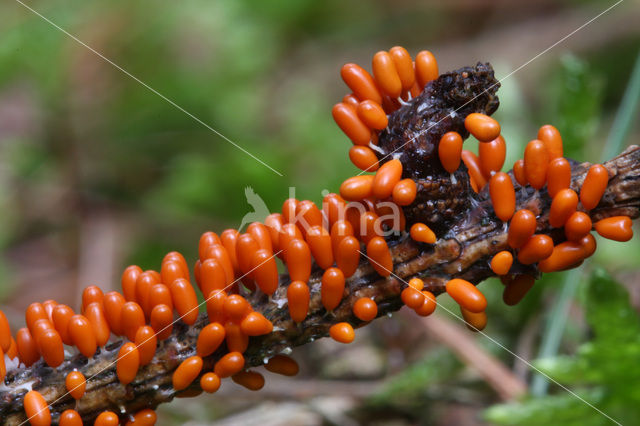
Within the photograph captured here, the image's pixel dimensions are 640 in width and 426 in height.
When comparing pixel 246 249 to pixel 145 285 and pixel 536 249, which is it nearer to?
pixel 145 285

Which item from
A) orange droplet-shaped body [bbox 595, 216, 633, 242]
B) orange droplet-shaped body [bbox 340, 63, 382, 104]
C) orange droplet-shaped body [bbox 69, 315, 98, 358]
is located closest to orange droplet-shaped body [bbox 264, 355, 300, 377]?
orange droplet-shaped body [bbox 69, 315, 98, 358]

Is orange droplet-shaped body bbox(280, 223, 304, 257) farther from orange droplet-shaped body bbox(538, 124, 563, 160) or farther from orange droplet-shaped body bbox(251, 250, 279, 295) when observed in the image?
orange droplet-shaped body bbox(538, 124, 563, 160)

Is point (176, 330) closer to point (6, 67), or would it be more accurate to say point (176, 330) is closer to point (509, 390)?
point (509, 390)

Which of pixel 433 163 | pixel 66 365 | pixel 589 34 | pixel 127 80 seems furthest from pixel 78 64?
pixel 589 34

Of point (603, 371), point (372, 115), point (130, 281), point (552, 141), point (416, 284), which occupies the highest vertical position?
point (372, 115)

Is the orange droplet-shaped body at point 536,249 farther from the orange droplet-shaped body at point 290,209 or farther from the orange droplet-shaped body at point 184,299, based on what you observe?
the orange droplet-shaped body at point 184,299

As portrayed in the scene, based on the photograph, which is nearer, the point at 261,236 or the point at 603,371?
the point at 261,236

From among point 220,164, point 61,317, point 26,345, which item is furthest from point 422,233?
point 220,164
